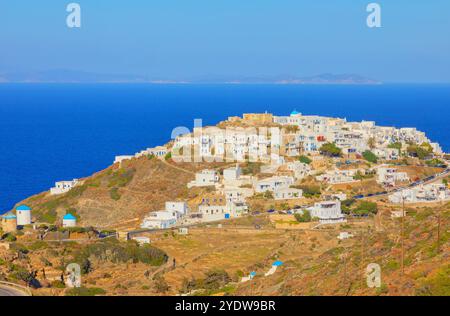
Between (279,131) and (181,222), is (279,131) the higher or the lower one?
the higher one

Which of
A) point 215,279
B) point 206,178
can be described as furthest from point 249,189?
point 215,279

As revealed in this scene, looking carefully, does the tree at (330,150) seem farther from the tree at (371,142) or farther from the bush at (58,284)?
the bush at (58,284)

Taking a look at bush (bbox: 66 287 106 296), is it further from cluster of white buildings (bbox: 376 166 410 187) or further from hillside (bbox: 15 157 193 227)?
cluster of white buildings (bbox: 376 166 410 187)

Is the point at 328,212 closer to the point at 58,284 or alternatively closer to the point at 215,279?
the point at 215,279

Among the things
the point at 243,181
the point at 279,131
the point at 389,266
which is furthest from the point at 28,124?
the point at 389,266

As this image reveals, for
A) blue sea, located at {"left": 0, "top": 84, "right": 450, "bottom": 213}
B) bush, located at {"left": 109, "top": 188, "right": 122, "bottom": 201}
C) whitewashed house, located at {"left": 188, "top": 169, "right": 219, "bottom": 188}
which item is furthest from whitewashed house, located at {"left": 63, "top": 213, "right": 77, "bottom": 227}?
blue sea, located at {"left": 0, "top": 84, "right": 450, "bottom": 213}

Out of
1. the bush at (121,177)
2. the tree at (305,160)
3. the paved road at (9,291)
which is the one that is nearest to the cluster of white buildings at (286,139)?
the tree at (305,160)
